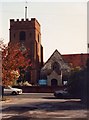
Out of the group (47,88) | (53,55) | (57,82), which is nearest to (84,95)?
(47,88)

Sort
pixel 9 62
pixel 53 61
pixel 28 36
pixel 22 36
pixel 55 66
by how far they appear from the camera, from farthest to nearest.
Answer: pixel 22 36 < pixel 28 36 < pixel 53 61 < pixel 55 66 < pixel 9 62

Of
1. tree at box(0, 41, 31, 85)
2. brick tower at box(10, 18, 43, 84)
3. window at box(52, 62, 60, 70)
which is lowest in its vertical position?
tree at box(0, 41, 31, 85)

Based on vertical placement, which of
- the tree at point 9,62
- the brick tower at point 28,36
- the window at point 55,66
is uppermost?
the brick tower at point 28,36

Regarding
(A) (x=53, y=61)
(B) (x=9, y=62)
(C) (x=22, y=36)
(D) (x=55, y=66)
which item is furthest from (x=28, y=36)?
(B) (x=9, y=62)

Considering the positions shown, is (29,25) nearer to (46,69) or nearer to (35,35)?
(35,35)

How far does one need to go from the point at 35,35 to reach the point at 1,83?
147 ft

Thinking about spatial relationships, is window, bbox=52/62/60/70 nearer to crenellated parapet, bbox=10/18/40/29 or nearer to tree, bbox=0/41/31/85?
crenellated parapet, bbox=10/18/40/29

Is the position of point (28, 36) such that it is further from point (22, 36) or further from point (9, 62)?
point (9, 62)

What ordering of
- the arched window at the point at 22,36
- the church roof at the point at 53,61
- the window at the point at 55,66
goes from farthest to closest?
the arched window at the point at 22,36, the window at the point at 55,66, the church roof at the point at 53,61

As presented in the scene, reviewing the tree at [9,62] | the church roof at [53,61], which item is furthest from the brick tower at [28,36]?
the tree at [9,62]

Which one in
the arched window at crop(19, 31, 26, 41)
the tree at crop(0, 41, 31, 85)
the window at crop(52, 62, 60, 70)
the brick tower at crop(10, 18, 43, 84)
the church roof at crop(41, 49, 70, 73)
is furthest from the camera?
the arched window at crop(19, 31, 26, 41)

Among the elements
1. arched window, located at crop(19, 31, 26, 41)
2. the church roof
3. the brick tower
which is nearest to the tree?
the church roof

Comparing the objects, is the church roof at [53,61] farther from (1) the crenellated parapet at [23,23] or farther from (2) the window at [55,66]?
(1) the crenellated parapet at [23,23]

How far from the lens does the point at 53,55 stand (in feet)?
262
